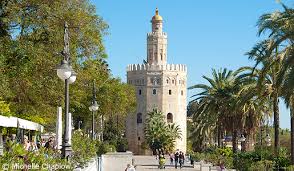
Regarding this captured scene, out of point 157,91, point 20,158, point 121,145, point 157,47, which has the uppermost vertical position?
point 157,47

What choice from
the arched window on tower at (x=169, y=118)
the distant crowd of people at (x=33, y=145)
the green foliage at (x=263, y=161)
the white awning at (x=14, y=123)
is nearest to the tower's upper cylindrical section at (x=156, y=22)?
the arched window on tower at (x=169, y=118)

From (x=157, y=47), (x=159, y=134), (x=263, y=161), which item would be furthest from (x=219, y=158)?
(x=157, y=47)

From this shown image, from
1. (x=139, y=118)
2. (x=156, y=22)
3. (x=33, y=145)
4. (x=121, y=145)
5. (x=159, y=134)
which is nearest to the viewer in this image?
(x=33, y=145)

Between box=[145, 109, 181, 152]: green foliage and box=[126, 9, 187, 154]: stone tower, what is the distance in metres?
2.98

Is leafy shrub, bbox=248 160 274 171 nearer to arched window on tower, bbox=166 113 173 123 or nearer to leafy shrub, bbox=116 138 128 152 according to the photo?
leafy shrub, bbox=116 138 128 152

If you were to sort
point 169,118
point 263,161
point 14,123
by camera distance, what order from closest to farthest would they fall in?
point 14,123 → point 263,161 → point 169,118

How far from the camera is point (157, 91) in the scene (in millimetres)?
84750

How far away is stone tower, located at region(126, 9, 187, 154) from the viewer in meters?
84.6

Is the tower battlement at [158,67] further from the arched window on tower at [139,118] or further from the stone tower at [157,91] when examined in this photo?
the arched window on tower at [139,118]

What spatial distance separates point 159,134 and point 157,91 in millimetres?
7393

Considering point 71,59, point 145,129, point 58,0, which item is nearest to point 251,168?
point 71,59

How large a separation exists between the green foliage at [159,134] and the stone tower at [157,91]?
298cm

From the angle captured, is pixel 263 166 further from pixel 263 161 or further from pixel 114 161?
pixel 114 161

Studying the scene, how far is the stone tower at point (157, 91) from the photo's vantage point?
3329 inches
